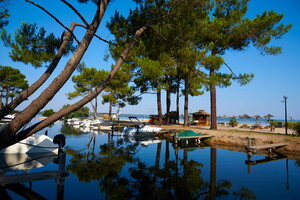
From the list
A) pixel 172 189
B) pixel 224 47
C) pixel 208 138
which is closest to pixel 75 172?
pixel 172 189

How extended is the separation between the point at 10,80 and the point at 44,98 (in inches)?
1782

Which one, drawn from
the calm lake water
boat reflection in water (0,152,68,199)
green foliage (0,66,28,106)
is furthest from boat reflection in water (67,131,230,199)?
green foliage (0,66,28,106)

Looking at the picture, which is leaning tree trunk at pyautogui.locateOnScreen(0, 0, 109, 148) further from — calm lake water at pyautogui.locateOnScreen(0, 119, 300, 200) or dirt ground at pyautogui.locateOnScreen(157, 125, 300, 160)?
dirt ground at pyautogui.locateOnScreen(157, 125, 300, 160)

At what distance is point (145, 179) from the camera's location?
7.16 metres

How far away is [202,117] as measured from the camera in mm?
31469

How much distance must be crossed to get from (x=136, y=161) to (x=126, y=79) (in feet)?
60.7

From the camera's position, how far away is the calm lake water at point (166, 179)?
5.83 meters

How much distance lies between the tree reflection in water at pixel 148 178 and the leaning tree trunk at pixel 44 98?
3.12m

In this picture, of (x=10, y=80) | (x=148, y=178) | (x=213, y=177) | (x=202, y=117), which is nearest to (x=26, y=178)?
(x=148, y=178)

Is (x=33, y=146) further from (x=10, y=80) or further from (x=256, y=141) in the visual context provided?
(x=10, y=80)

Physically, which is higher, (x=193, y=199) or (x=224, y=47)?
(x=224, y=47)

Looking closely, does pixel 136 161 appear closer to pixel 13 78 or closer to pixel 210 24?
pixel 210 24

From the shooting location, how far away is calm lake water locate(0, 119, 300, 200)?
5828 mm

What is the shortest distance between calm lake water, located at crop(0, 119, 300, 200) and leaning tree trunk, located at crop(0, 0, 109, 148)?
225 cm
